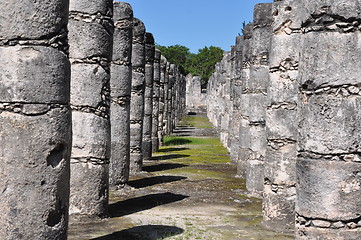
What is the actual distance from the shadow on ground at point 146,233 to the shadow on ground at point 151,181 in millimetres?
4009

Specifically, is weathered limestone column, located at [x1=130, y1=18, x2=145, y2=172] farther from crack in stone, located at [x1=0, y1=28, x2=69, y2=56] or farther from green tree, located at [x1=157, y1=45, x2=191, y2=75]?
green tree, located at [x1=157, y1=45, x2=191, y2=75]

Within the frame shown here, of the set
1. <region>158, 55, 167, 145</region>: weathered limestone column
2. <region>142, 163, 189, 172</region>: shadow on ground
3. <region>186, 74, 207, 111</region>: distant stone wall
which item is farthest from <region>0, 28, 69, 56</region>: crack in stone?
<region>186, 74, 207, 111</region>: distant stone wall

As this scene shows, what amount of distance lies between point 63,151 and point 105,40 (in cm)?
414

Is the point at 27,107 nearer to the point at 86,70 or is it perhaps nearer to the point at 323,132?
the point at 323,132

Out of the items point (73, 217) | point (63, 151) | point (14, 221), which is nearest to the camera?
point (14, 221)

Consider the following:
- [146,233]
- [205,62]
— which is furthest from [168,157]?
[205,62]

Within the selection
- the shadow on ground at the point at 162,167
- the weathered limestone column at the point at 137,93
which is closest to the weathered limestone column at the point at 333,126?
the weathered limestone column at the point at 137,93

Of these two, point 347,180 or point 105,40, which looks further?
point 105,40

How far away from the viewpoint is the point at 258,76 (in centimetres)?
1195

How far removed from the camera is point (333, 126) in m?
5.99

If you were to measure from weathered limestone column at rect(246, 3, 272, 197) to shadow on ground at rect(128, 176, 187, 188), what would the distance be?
2344mm

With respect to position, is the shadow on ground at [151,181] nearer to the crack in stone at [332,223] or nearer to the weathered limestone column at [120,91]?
the weathered limestone column at [120,91]

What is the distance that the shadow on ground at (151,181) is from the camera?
41.5 feet

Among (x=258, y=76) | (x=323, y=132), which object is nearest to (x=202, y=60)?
(x=258, y=76)
